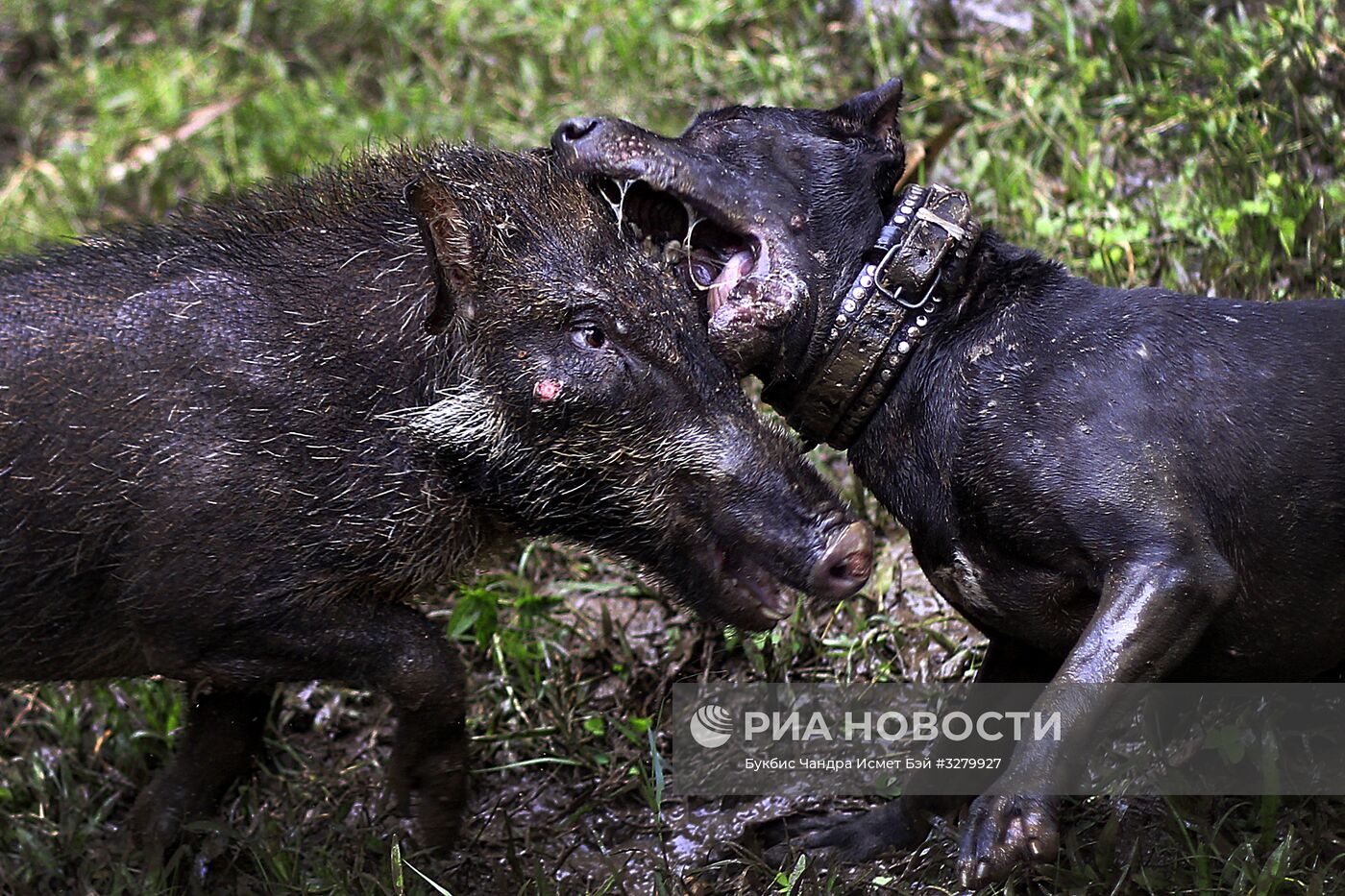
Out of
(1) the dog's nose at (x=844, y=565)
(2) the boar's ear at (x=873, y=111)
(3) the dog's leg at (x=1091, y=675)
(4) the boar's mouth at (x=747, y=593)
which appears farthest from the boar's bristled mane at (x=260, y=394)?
(3) the dog's leg at (x=1091, y=675)

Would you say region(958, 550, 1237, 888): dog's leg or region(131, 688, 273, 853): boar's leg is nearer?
region(958, 550, 1237, 888): dog's leg

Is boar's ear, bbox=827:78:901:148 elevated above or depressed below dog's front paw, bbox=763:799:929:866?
above

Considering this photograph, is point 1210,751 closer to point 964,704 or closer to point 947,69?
point 964,704

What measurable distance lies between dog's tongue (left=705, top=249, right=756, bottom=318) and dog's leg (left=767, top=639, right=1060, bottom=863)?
1124mm

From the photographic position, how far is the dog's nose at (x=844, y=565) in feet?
12.4

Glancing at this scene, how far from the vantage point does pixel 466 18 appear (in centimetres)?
762

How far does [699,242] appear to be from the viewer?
13.7 ft

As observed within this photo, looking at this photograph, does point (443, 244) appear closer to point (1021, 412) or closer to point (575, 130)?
point (575, 130)

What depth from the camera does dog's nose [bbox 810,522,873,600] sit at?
3.78 metres

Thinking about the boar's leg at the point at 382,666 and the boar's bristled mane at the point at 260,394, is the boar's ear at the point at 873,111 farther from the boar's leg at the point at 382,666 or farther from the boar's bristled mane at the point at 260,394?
the boar's leg at the point at 382,666

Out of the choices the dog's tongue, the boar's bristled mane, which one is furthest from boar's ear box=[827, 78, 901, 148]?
the boar's bristled mane

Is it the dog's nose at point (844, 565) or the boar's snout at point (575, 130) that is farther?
the boar's snout at point (575, 130)

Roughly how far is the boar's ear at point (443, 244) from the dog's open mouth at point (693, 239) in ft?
1.43

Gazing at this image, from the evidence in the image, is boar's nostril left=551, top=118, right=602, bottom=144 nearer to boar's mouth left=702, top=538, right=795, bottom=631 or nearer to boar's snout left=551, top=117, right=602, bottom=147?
boar's snout left=551, top=117, right=602, bottom=147
